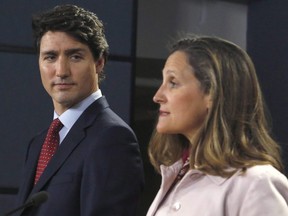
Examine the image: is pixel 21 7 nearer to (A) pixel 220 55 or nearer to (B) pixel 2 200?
(B) pixel 2 200

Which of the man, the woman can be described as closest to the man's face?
the man

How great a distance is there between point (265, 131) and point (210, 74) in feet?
0.48

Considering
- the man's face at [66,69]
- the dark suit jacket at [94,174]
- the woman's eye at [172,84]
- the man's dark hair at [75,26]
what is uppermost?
the man's dark hair at [75,26]

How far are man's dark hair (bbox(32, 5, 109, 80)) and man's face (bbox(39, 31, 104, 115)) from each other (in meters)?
0.02

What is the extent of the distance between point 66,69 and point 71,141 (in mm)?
189

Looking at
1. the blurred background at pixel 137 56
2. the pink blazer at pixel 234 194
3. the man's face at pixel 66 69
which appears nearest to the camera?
the pink blazer at pixel 234 194

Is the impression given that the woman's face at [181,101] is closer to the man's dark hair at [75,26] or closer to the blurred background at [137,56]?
the man's dark hair at [75,26]

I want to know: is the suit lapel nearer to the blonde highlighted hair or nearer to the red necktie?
the red necktie

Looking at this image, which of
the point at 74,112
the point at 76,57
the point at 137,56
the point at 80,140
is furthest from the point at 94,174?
the point at 137,56

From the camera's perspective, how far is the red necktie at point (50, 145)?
5.46 feet

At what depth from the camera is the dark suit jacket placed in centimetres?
146

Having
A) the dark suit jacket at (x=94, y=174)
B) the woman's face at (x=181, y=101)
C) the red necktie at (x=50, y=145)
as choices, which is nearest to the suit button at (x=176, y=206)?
the woman's face at (x=181, y=101)

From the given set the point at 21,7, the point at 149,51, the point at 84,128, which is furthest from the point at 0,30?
the point at 84,128

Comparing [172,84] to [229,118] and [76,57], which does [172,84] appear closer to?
[229,118]
